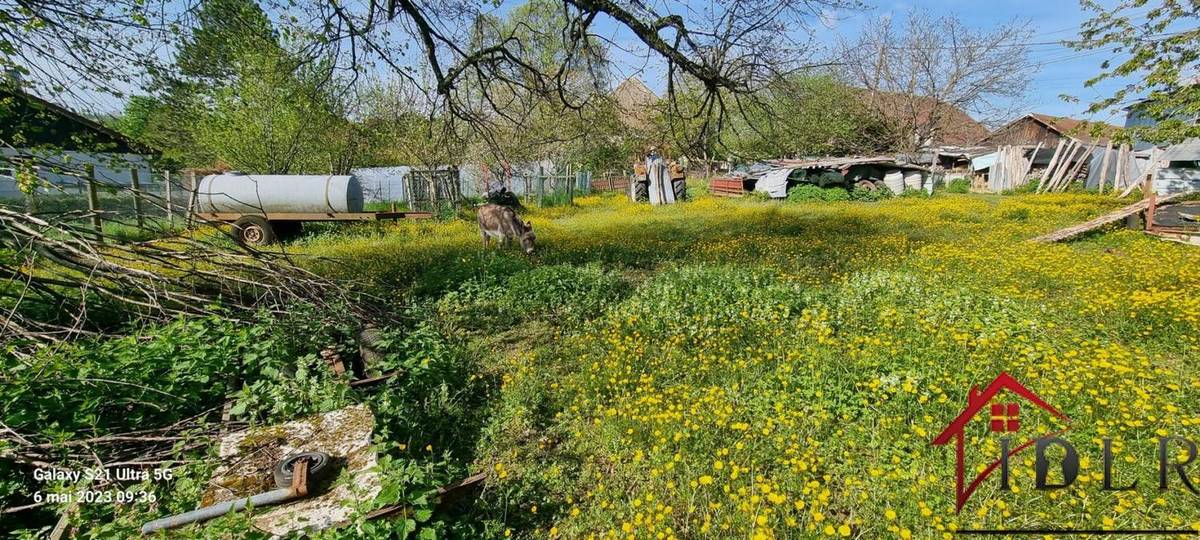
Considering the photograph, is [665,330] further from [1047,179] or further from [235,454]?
[1047,179]

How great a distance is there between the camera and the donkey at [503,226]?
10.2 meters

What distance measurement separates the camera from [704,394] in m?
3.96

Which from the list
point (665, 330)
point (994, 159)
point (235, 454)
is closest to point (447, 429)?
point (235, 454)

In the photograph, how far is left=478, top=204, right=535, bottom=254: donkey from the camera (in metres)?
10.2

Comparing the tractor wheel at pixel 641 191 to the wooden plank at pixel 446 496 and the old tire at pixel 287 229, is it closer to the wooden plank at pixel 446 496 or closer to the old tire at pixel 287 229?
the old tire at pixel 287 229

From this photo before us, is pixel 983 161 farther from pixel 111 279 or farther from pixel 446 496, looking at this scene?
pixel 111 279

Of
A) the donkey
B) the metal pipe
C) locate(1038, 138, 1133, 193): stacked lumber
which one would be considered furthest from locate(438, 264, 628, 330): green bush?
locate(1038, 138, 1133, 193): stacked lumber

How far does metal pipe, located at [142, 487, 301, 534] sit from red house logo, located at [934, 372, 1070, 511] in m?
3.52

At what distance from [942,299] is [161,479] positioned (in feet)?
22.9

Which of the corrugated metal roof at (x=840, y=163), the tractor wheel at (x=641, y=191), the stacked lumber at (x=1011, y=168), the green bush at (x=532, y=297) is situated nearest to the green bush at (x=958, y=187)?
the stacked lumber at (x=1011, y=168)

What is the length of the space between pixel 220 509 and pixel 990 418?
4.56 meters

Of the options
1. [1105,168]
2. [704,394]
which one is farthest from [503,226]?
[1105,168]

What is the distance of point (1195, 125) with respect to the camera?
1019 centimetres

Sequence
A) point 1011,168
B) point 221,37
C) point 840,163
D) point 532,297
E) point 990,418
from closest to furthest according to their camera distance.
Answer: point 990,418
point 221,37
point 532,297
point 840,163
point 1011,168
